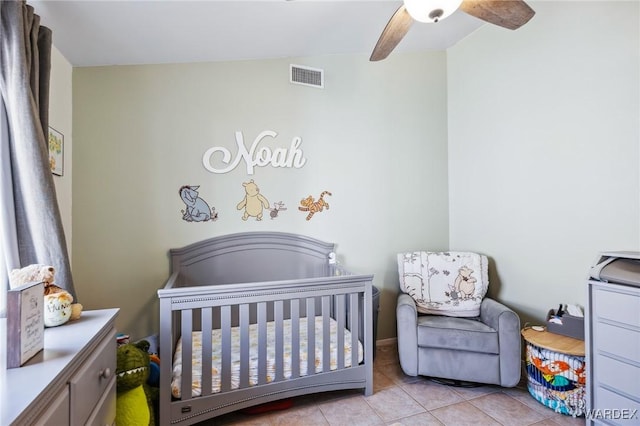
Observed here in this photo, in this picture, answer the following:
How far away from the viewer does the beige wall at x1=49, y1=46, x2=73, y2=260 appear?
1920mm

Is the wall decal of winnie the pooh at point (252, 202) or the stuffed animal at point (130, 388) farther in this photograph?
the wall decal of winnie the pooh at point (252, 202)

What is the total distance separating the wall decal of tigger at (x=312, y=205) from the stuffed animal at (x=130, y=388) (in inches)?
61.3

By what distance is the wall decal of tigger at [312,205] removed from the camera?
2.69m

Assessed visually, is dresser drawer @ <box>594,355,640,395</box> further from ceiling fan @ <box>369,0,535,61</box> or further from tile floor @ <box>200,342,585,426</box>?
ceiling fan @ <box>369,0,535,61</box>

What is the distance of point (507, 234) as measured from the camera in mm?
2547

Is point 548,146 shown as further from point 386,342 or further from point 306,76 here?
point 386,342

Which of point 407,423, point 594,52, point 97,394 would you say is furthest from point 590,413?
point 97,394

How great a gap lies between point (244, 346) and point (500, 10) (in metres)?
2.17

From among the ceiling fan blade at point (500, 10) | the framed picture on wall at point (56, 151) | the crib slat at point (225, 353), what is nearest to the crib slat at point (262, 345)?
the crib slat at point (225, 353)

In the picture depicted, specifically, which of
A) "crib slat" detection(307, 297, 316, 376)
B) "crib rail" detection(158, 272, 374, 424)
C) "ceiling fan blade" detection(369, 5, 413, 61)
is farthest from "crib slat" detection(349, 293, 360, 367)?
"ceiling fan blade" detection(369, 5, 413, 61)

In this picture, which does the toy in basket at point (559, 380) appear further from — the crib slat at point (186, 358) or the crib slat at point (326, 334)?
the crib slat at point (186, 358)

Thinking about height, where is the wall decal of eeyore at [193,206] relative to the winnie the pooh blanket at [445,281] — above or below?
above

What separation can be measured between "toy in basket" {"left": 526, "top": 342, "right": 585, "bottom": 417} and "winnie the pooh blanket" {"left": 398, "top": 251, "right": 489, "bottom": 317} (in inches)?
21.4

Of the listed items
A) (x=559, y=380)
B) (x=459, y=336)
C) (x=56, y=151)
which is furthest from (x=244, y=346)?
(x=559, y=380)
